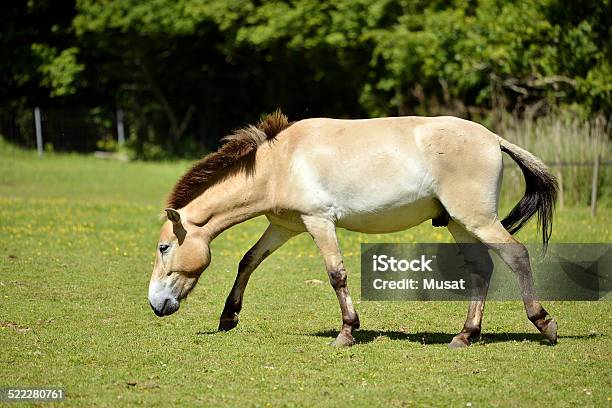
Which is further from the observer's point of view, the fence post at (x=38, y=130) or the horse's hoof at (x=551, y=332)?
the fence post at (x=38, y=130)

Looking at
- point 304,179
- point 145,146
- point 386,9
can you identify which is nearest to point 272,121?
point 304,179

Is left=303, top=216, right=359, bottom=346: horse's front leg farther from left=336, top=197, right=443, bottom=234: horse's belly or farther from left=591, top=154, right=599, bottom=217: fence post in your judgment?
left=591, top=154, right=599, bottom=217: fence post

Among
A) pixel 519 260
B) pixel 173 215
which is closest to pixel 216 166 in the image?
pixel 173 215

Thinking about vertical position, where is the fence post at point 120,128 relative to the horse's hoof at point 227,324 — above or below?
below

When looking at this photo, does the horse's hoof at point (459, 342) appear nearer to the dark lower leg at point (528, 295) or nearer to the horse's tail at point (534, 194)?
the dark lower leg at point (528, 295)

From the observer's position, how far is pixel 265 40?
3138cm

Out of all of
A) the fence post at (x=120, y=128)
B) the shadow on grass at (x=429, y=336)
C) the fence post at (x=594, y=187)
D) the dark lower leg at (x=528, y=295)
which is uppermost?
the dark lower leg at (x=528, y=295)

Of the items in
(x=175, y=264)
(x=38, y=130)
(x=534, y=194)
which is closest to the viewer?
(x=175, y=264)

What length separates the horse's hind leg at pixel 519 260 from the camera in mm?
8172

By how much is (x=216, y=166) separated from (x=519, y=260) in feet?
9.45

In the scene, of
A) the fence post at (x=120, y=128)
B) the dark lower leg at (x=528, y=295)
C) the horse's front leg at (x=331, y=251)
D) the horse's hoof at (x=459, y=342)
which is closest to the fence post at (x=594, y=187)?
the dark lower leg at (x=528, y=295)

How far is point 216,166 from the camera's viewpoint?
8719mm

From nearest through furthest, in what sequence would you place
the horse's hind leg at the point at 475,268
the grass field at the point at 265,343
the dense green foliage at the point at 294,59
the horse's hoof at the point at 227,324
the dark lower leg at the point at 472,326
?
the grass field at the point at 265,343 → the dark lower leg at the point at 472,326 → the horse's hind leg at the point at 475,268 → the horse's hoof at the point at 227,324 → the dense green foliage at the point at 294,59

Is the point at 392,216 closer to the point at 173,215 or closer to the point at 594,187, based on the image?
the point at 173,215
